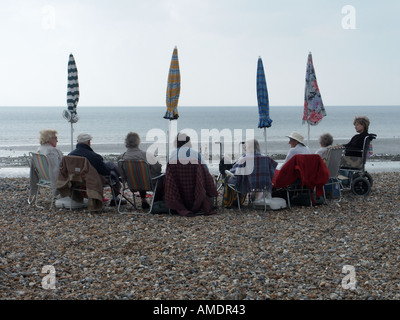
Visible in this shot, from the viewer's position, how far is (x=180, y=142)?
6.52m

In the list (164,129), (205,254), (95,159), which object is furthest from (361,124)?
(164,129)

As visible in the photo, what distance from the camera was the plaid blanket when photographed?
639 centimetres

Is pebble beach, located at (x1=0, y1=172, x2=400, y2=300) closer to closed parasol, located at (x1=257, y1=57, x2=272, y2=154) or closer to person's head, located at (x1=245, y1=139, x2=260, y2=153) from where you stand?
person's head, located at (x1=245, y1=139, x2=260, y2=153)

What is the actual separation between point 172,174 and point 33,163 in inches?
90.7

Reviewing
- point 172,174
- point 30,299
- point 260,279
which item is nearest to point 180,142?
point 172,174

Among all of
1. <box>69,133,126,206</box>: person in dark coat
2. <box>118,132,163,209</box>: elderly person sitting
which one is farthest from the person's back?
<box>118,132,163,209</box>: elderly person sitting

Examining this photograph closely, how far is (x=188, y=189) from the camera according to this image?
21.4 feet

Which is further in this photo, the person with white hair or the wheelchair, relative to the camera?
the wheelchair

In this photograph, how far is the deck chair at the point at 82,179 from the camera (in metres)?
6.54

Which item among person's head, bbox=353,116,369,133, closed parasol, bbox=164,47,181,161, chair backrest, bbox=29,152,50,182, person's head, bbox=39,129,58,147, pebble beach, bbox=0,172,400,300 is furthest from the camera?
closed parasol, bbox=164,47,181,161

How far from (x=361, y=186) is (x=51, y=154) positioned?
4972 millimetres

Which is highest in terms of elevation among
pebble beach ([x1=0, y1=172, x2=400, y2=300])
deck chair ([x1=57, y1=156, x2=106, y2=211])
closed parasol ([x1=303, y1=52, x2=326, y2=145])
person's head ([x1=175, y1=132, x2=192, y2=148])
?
closed parasol ([x1=303, y1=52, x2=326, y2=145])

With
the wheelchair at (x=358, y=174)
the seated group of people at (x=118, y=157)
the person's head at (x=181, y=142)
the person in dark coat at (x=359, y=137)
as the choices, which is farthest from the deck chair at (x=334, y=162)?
the person's head at (x=181, y=142)

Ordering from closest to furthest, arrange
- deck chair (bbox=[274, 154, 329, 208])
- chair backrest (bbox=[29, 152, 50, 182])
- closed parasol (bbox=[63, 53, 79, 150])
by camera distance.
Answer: deck chair (bbox=[274, 154, 329, 208])
chair backrest (bbox=[29, 152, 50, 182])
closed parasol (bbox=[63, 53, 79, 150])
